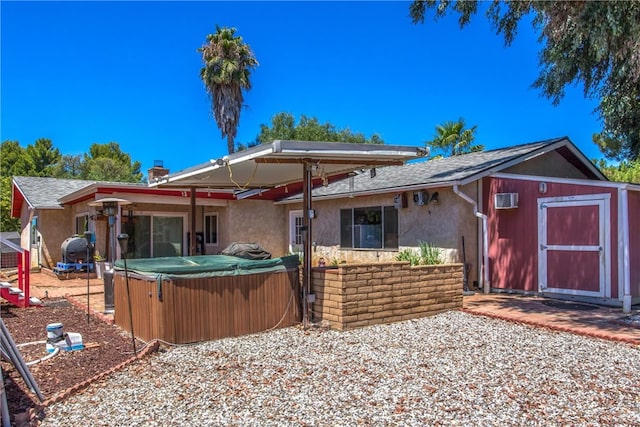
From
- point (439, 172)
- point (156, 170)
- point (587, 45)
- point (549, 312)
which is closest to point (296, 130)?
point (156, 170)

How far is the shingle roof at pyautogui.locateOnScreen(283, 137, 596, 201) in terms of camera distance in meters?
11.1

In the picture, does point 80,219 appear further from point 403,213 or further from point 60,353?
point 60,353

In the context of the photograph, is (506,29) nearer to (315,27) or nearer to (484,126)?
(315,27)

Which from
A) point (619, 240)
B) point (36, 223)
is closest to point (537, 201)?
point (619, 240)

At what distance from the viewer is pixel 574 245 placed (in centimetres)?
894

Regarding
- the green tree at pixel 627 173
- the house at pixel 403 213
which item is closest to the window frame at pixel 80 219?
the house at pixel 403 213

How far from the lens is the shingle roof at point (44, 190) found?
59.1ft

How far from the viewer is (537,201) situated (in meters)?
9.73

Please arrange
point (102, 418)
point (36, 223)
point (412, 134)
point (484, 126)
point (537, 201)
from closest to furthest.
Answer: point (102, 418) < point (537, 201) < point (36, 223) < point (484, 126) < point (412, 134)

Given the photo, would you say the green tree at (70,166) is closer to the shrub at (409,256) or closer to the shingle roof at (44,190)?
the shingle roof at (44,190)

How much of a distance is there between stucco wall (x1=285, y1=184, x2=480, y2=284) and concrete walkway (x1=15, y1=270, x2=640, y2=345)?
1352 mm

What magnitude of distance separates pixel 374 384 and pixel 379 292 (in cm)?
265

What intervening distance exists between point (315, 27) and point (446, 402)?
51.1 ft

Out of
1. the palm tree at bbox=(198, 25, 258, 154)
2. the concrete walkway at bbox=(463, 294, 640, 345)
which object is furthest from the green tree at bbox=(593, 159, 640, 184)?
the palm tree at bbox=(198, 25, 258, 154)
